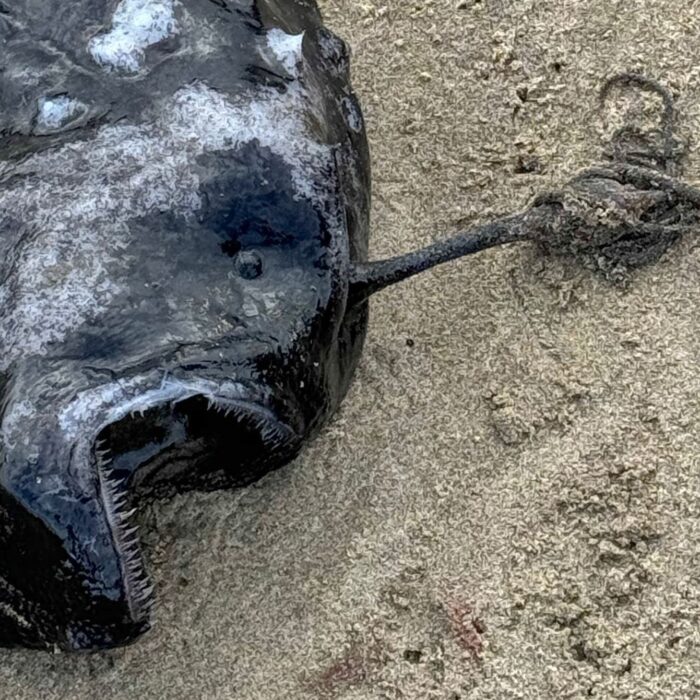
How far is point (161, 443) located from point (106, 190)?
0.48 meters

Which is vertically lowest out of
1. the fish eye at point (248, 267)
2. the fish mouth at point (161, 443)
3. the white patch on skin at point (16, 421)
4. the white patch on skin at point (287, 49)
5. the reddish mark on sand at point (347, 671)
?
the reddish mark on sand at point (347, 671)

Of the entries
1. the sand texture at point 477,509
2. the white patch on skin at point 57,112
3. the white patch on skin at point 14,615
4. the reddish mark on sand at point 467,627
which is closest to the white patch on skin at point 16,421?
the white patch on skin at point 14,615

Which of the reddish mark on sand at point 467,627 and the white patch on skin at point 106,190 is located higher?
the white patch on skin at point 106,190

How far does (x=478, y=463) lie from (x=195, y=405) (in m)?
0.83

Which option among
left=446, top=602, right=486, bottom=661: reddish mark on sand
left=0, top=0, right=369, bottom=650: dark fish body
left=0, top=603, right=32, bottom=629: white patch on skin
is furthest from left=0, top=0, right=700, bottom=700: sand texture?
left=0, top=603, right=32, bottom=629: white patch on skin

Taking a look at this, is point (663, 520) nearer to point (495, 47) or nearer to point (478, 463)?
point (478, 463)

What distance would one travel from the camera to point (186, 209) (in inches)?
90.9

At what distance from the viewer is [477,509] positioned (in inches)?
108

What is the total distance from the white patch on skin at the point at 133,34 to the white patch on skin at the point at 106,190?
0.13 metres

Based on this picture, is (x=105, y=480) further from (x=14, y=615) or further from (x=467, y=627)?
(x=467, y=627)

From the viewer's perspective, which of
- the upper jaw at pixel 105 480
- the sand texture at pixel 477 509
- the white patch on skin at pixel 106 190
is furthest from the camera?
the sand texture at pixel 477 509

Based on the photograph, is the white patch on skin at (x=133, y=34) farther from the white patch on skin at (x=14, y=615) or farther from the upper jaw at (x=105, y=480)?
the white patch on skin at (x=14, y=615)

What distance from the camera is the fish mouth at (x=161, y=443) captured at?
2127 millimetres

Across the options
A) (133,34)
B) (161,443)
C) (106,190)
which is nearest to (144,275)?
(106,190)
